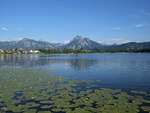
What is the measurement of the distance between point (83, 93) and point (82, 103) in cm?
333

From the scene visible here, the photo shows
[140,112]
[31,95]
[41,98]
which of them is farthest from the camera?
[31,95]

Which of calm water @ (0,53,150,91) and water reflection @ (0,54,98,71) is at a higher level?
calm water @ (0,53,150,91)

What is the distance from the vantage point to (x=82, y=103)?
44.9 ft

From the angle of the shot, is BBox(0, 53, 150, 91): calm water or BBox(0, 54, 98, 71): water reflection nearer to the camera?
BBox(0, 53, 150, 91): calm water

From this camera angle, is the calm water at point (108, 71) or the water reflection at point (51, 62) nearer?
the calm water at point (108, 71)

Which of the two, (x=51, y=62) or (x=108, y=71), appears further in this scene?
(x=51, y=62)

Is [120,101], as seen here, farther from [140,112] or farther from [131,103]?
[140,112]

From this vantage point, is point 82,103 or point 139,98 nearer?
point 82,103

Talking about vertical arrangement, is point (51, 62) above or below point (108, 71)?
below

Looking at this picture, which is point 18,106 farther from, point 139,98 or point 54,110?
point 139,98

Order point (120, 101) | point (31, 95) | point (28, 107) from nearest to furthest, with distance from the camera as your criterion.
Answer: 1. point (28, 107)
2. point (120, 101)
3. point (31, 95)

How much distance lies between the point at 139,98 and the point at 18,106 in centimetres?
1232

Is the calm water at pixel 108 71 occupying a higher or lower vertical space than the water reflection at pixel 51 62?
higher

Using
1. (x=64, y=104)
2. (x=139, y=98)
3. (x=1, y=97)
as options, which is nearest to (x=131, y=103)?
(x=139, y=98)
